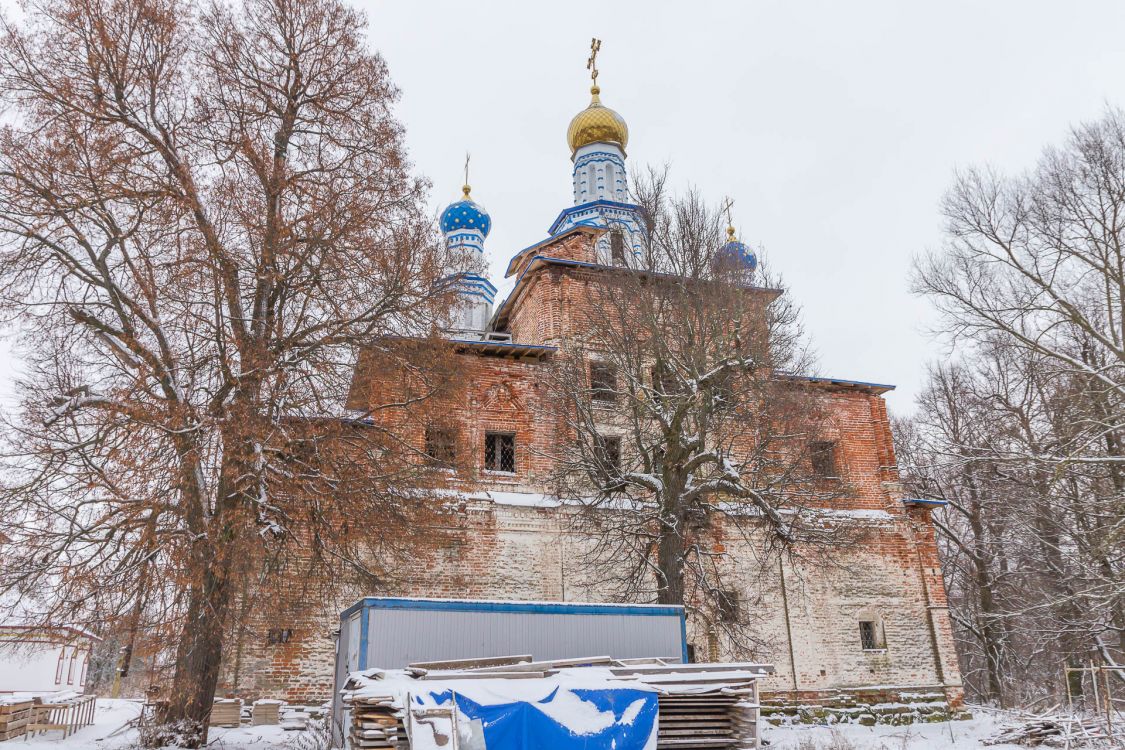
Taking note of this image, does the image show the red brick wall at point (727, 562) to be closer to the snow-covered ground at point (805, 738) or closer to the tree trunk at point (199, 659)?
the snow-covered ground at point (805, 738)

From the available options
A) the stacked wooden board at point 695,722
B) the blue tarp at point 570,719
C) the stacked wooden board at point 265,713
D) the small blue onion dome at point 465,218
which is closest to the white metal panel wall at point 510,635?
the stacked wooden board at point 695,722

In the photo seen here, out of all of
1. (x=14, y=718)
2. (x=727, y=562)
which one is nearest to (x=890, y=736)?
(x=727, y=562)

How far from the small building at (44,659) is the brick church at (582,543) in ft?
13.6

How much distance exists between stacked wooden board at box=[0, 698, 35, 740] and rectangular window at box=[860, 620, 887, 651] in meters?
16.4

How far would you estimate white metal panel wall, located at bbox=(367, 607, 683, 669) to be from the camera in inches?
387

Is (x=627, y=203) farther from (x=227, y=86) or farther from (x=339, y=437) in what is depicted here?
(x=339, y=437)

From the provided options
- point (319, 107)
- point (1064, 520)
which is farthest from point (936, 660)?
point (319, 107)

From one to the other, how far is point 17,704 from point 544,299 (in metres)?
12.7

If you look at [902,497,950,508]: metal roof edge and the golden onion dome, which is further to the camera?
the golden onion dome

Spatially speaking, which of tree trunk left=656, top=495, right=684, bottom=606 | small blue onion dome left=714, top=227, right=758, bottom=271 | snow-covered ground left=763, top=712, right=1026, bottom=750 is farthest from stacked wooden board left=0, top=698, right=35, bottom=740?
small blue onion dome left=714, top=227, right=758, bottom=271

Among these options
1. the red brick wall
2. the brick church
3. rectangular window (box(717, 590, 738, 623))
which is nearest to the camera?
the red brick wall

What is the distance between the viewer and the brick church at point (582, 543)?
1560cm

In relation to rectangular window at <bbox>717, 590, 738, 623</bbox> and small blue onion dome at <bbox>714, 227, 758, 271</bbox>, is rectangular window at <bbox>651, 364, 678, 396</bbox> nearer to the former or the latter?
small blue onion dome at <bbox>714, 227, 758, 271</bbox>

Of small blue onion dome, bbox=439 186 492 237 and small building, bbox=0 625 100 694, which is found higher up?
small blue onion dome, bbox=439 186 492 237
